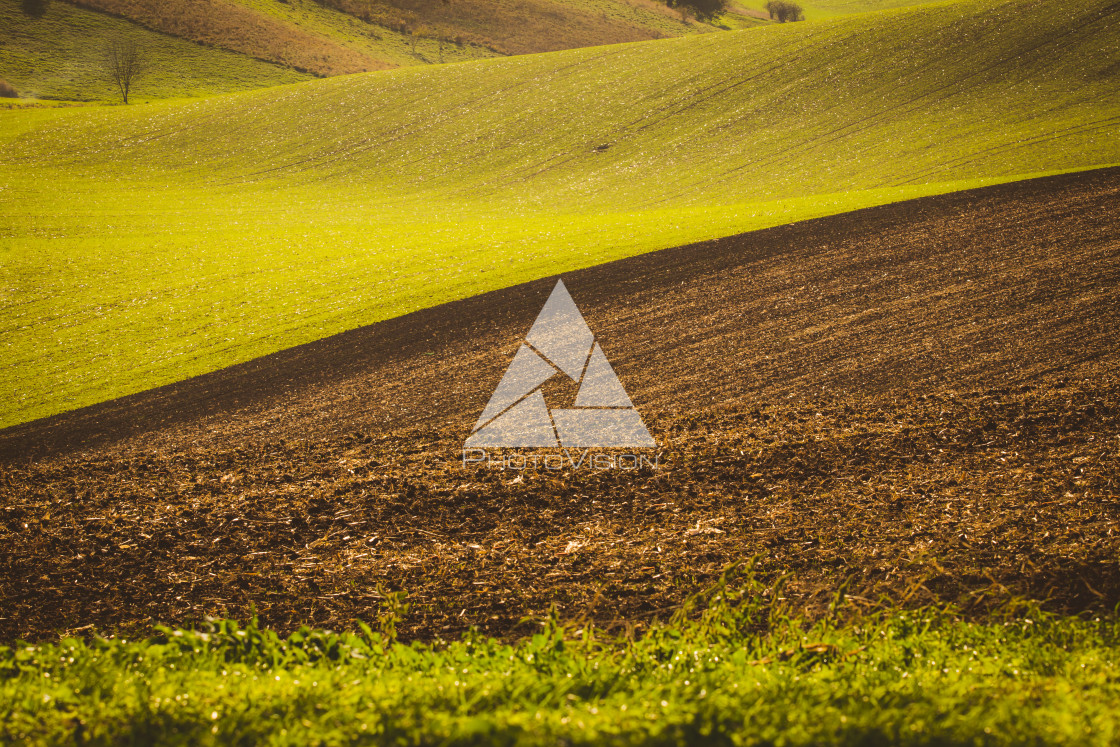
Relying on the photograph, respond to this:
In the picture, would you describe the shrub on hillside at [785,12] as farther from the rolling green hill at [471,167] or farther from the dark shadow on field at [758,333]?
the dark shadow on field at [758,333]

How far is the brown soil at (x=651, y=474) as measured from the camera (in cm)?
607

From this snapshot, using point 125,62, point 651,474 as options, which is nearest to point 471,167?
point 651,474

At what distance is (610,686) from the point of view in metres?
4.12

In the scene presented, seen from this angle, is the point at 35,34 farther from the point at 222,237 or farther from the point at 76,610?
the point at 76,610

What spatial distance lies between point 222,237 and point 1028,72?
4645 cm

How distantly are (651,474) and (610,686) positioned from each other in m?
4.07

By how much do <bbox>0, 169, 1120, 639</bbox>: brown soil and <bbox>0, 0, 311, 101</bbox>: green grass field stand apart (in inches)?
3010

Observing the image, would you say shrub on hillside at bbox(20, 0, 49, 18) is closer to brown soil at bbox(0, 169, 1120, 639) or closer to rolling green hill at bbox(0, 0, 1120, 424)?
rolling green hill at bbox(0, 0, 1120, 424)

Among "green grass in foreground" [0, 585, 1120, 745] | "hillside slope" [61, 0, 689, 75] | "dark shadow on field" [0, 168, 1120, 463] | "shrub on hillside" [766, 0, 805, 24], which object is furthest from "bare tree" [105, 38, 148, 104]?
"shrub on hillside" [766, 0, 805, 24]

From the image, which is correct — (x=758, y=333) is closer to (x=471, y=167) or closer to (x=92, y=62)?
(x=471, y=167)

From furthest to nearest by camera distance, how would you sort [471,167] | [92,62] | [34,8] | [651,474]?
[34,8]
[92,62]
[471,167]
[651,474]

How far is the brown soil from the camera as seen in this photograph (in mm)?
6070

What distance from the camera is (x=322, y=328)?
15820mm

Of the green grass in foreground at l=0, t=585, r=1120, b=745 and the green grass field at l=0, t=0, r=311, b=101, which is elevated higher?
the green grass field at l=0, t=0, r=311, b=101
